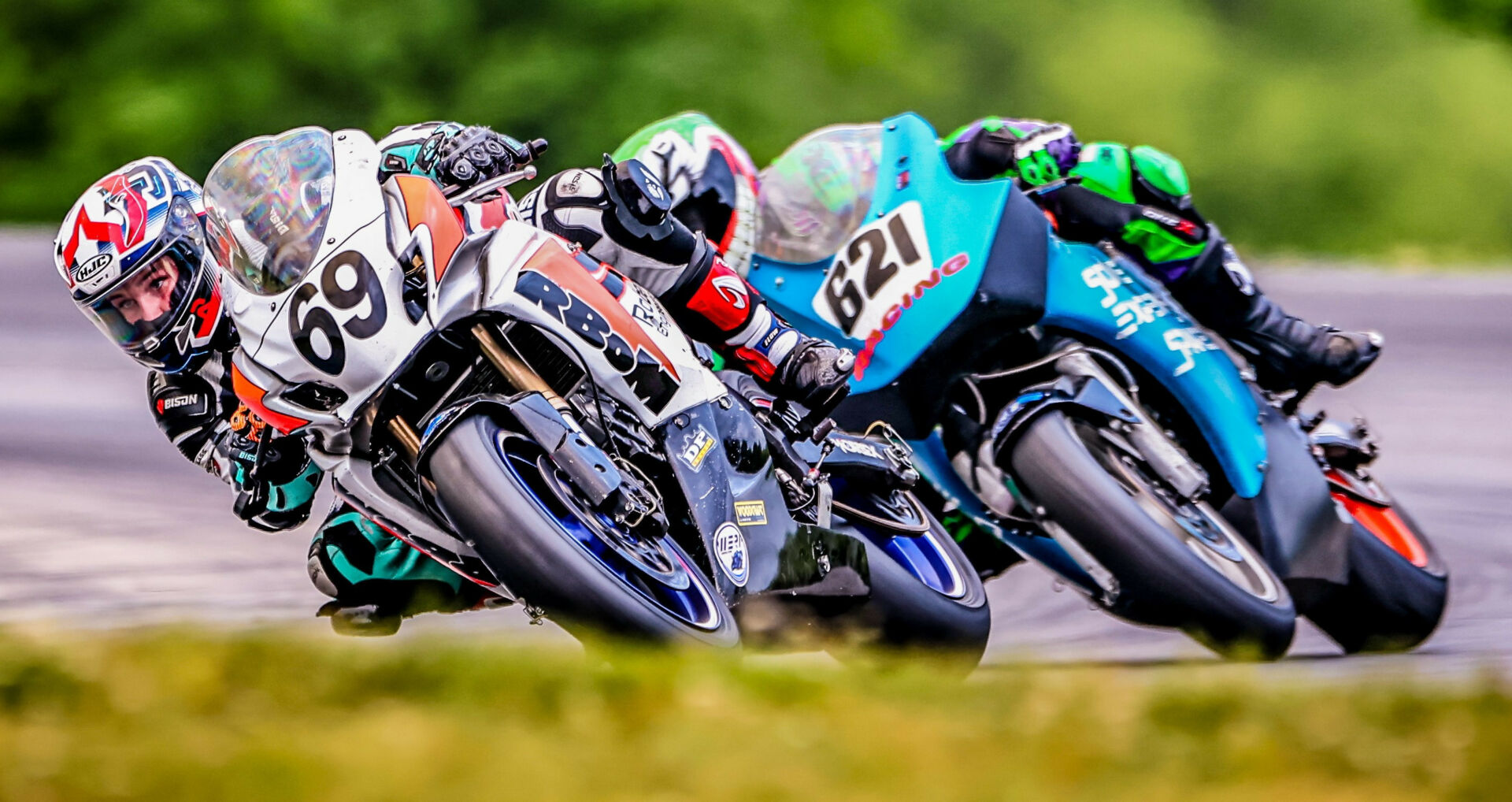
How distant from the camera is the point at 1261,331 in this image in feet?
17.5

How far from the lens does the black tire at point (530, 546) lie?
354 centimetres

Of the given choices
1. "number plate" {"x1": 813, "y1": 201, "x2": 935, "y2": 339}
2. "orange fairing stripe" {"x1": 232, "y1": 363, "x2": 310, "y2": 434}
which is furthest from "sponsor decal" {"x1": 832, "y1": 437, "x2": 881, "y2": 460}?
"orange fairing stripe" {"x1": 232, "y1": 363, "x2": 310, "y2": 434}

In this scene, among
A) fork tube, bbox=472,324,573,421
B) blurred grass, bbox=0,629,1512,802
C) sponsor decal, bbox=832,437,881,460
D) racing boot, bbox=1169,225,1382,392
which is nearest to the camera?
blurred grass, bbox=0,629,1512,802

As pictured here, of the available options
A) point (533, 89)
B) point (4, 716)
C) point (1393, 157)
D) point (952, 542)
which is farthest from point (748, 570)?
point (1393, 157)

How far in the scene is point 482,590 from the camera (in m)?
4.55

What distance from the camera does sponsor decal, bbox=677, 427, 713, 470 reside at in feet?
13.5

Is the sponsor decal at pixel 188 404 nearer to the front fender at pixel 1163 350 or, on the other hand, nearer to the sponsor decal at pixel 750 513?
the sponsor decal at pixel 750 513

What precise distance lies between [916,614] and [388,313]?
1.42m

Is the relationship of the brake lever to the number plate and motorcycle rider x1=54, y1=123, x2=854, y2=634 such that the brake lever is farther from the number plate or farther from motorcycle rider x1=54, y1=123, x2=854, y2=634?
the number plate

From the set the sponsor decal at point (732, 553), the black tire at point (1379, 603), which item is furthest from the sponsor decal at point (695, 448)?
the black tire at point (1379, 603)

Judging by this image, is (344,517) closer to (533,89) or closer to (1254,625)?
(1254,625)

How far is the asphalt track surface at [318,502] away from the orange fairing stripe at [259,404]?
370 mm

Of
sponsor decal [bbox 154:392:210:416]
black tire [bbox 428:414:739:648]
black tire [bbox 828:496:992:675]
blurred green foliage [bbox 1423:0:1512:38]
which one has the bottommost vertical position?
→ blurred green foliage [bbox 1423:0:1512:38]

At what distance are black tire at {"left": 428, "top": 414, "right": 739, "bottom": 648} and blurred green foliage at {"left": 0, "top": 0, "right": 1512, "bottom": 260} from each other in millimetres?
12971
